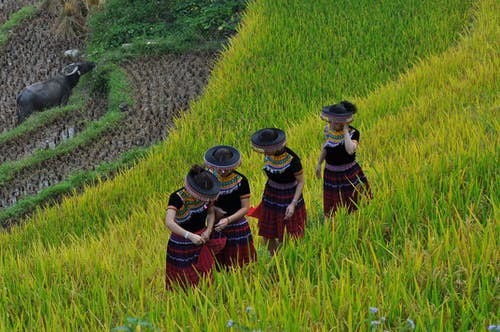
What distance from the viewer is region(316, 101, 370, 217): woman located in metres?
3.78

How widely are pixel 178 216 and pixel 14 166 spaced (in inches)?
205

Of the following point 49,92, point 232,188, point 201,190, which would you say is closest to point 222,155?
point 232,188

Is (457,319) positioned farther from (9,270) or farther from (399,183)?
(9,270)

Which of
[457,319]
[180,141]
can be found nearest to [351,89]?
[180,141]

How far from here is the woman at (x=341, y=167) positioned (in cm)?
378

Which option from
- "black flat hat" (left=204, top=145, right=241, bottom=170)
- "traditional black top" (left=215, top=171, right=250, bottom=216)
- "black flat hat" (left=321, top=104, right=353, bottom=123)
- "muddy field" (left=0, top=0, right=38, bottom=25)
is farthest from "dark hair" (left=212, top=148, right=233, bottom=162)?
"muddy field" (left=0, top=0, right=38, bottom=25)

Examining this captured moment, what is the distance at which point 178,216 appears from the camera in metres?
3.27

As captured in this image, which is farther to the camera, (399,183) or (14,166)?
(14,166)

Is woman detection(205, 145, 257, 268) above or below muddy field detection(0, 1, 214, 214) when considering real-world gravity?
above

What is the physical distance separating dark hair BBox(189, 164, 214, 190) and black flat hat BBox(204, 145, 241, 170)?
0.23m

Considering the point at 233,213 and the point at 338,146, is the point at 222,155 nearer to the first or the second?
the point at 233,213

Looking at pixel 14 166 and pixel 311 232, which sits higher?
pixel 311 232

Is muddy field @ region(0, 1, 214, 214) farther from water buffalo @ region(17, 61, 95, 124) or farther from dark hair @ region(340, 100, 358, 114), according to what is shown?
dark hair @ region(340, 100, 358, 114)

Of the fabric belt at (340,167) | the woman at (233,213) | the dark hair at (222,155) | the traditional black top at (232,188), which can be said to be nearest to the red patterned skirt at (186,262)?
the woman at (233,213)
